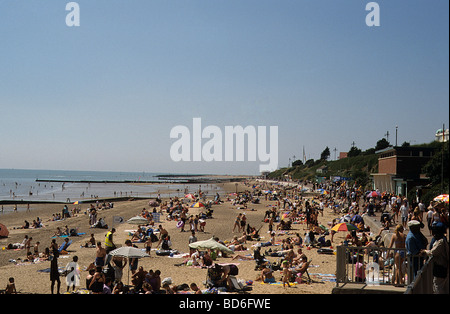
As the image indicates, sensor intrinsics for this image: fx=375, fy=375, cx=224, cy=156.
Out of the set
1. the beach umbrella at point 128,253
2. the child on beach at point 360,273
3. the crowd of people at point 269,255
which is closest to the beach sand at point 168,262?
the crowd of people at point 269,255

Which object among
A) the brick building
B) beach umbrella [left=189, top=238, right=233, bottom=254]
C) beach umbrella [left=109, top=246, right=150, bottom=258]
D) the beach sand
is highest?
the brick building

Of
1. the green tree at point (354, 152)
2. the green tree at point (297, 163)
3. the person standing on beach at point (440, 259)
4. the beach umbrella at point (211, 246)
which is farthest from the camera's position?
the green tree at point (297, 163)

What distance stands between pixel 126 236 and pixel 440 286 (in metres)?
18.9

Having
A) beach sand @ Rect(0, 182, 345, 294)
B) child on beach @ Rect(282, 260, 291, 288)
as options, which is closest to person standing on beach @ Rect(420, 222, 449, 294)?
beach sand @ Rect(0, 182, 345, 294)

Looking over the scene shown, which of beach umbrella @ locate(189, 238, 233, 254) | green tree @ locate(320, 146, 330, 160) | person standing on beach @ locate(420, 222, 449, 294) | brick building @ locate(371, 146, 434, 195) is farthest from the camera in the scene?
green tree @ locate(320, 146, 330, 160)

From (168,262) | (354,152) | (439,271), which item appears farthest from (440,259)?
(354,152)

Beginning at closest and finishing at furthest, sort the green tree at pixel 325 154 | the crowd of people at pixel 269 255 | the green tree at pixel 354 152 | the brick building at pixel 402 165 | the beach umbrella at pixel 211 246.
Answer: the crowd of people at pixel 269 255 < the beach umbrella at pixel 211 246 < the brick building at pixel 402 165 < the green tree at pixel 354 152 < the green tree at pixel 325 154

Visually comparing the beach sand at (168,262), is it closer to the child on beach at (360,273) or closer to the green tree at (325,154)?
the child on beach at (360,273)

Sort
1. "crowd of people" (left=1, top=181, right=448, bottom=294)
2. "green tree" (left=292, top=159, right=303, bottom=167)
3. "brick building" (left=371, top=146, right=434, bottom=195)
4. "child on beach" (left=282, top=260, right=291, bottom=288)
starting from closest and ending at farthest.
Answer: "crowd of people" (left=1, top=181, right=448, bottom=294)
"child on beach" (left=282, top=260, right=291, bottom=288)
"brick building" (left=371, top=146, right=434, bottom=195)
"green tree" (left=292, top=159, right=303, bottom=167)

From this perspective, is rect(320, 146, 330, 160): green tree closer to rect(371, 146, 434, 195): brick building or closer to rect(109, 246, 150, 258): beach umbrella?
rect(371, 146, 434, 195): brick building

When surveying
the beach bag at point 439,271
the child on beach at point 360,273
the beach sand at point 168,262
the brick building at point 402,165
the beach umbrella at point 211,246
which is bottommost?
the beach sand at point 168,262

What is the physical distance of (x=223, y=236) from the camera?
23.6 metres
